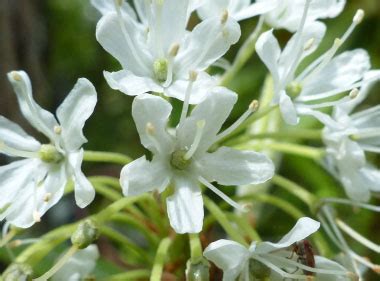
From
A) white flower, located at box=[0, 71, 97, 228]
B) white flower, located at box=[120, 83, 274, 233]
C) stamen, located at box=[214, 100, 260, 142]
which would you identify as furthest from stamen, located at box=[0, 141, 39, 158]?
stamen, located at box=[214, 100, 260, 142]

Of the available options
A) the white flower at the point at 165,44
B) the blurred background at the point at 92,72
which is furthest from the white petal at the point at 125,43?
the blurred background at the point at 92,72

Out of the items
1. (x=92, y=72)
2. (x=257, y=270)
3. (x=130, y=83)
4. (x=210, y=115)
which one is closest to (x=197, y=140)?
(x=210, y=115)

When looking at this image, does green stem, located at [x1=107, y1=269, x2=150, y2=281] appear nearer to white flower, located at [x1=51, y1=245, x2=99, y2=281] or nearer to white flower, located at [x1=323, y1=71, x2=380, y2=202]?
white flower, located at [x1=51, y1=245, x2=99, y2=281]

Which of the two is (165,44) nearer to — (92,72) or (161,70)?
(161,70)

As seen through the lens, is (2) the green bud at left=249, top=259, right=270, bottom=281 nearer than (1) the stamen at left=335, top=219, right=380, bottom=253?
Yes

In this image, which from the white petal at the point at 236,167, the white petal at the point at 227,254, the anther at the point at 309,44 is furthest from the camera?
the anther at the point at 309,44

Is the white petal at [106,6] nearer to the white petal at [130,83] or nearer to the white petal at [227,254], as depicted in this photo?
the white petal at [130,83]
